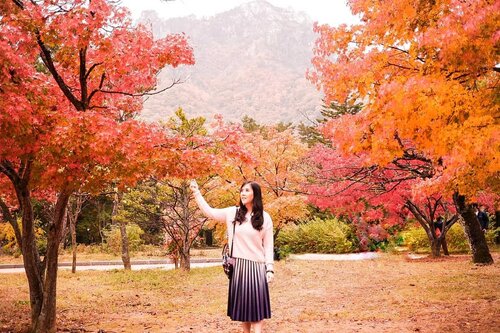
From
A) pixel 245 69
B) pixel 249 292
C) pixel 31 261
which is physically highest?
pixel 245 69

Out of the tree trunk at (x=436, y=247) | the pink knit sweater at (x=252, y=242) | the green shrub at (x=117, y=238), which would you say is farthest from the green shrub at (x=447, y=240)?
the pink knit sweater at (x=252, y=242)

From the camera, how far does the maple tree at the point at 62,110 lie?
5680mm

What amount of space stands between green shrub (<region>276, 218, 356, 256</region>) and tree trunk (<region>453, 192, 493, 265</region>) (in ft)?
31.9

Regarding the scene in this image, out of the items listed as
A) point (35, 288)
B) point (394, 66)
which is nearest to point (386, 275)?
point (394, 66)

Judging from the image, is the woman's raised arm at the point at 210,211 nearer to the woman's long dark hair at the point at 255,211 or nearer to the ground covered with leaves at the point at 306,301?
the woman's long dark hair at the point at 255,211

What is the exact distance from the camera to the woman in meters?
4.14

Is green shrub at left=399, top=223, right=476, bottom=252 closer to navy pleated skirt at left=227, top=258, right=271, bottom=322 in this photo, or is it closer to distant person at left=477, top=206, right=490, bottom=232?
distant person at left=477, top=206, right=490, bottom=232

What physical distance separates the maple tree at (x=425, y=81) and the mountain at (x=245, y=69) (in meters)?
85.0

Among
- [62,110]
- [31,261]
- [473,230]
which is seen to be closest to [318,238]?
[473,230]

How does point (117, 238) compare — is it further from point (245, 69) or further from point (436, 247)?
point (245, 69)

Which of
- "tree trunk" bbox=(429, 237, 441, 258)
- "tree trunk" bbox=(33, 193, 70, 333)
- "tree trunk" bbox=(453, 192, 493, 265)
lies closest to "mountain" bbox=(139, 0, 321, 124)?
"tree trunk" bbox=(429, 237, 441, 258)

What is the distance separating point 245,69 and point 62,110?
14772 centimetres

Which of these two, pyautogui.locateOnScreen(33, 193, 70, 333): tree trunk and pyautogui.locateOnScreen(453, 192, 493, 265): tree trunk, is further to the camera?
pyautogui.locateOnScreen(453, 192, 493, 265): tree trunk

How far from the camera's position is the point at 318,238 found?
950 inches
